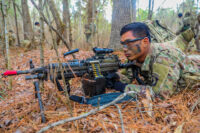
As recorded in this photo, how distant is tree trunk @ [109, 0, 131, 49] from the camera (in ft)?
16.7

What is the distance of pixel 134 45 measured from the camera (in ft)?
7.50

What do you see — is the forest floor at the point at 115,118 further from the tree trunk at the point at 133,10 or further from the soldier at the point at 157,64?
the tree trunk at the point at 133,10

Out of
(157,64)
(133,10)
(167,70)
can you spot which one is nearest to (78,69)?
(157,64)

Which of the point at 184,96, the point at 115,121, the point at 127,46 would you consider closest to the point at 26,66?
the point at 127,46

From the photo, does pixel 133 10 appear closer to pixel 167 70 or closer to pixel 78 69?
pixel 167 70

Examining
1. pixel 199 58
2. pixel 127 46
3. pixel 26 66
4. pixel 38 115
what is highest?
pixel 127 46

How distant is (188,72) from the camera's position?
236 cm

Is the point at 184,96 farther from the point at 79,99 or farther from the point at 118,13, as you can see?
the point at 118,13

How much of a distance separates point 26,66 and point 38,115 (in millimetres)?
3680

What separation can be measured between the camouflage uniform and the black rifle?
20.5 inches

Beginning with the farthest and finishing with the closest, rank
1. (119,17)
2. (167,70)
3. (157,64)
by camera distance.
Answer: (119,17)
(157,64)
(167,70)

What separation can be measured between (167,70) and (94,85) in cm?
113

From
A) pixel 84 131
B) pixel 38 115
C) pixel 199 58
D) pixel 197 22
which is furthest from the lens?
pixel 197 22

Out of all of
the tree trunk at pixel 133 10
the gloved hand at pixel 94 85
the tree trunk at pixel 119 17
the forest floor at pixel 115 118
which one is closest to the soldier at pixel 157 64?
the forest floor at pixel 115 118
